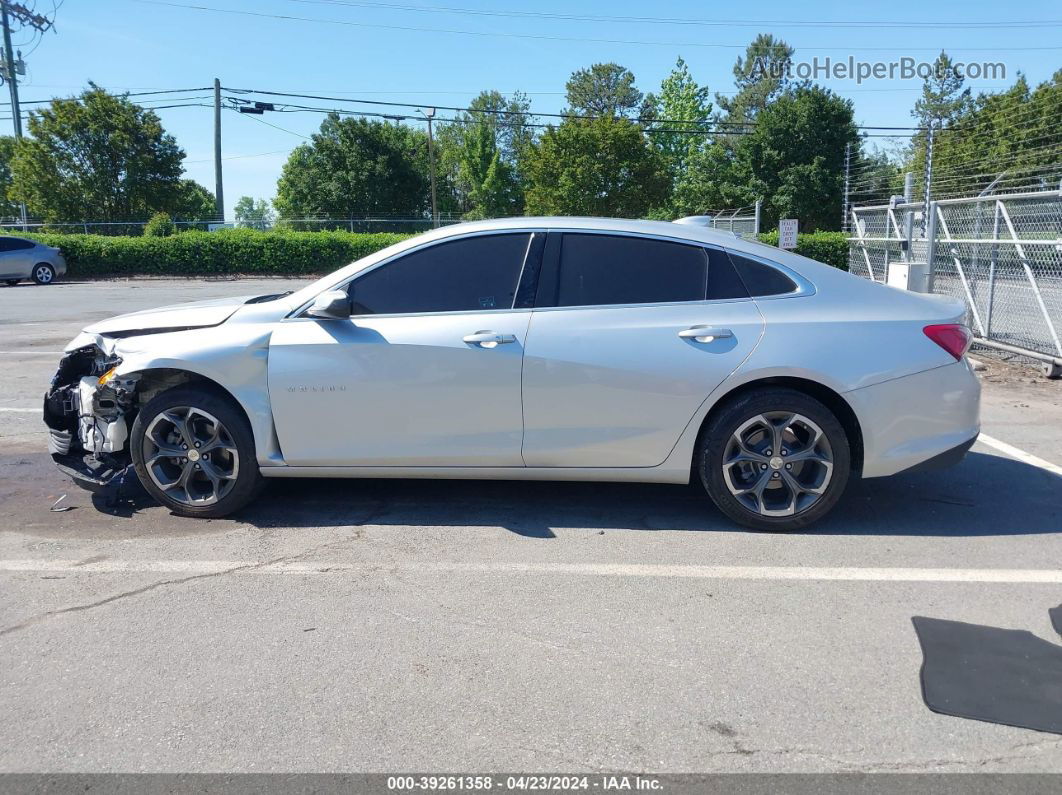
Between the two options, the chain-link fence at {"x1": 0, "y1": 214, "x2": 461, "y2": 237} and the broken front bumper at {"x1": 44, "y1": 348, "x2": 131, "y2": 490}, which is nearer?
the broken front bumper at {"x1": 44, "y1": 348, "x2": 131, "y2": 490}

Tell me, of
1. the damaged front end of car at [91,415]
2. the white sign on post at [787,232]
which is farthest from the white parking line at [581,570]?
the white sign on post at [787,232]

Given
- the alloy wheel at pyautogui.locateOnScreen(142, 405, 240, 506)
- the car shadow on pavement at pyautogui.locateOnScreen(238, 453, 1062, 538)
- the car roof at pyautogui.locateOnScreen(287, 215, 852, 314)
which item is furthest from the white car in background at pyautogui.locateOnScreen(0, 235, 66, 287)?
the car roof at pyautogui.locateOnScreen(287, 215, 852, 314)

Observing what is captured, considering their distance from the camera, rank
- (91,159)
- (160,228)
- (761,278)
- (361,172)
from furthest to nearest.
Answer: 1. (361,172)
2. (91,159)
3. (160,228)
4. (761,278)

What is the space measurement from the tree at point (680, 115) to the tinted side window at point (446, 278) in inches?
2648

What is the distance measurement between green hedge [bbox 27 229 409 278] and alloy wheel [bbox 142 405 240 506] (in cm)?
3103

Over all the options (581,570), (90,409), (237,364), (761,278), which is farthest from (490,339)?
(90,409)

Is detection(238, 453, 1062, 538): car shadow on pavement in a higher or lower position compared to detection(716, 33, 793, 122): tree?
lower

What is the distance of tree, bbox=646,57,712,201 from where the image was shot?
232 ft

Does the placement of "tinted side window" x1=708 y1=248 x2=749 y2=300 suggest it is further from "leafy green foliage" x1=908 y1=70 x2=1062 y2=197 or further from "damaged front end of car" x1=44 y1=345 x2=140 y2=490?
"leafy green foliage" x1=908 y1=70 x2=1062 y2=197

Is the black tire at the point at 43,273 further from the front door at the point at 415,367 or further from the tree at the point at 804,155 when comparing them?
the tree at the point at 804,155

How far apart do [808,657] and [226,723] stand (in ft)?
7.16

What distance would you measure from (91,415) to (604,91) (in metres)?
87.6

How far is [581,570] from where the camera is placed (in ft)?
14.1

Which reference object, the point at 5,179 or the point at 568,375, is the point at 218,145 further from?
the point at 5,179
